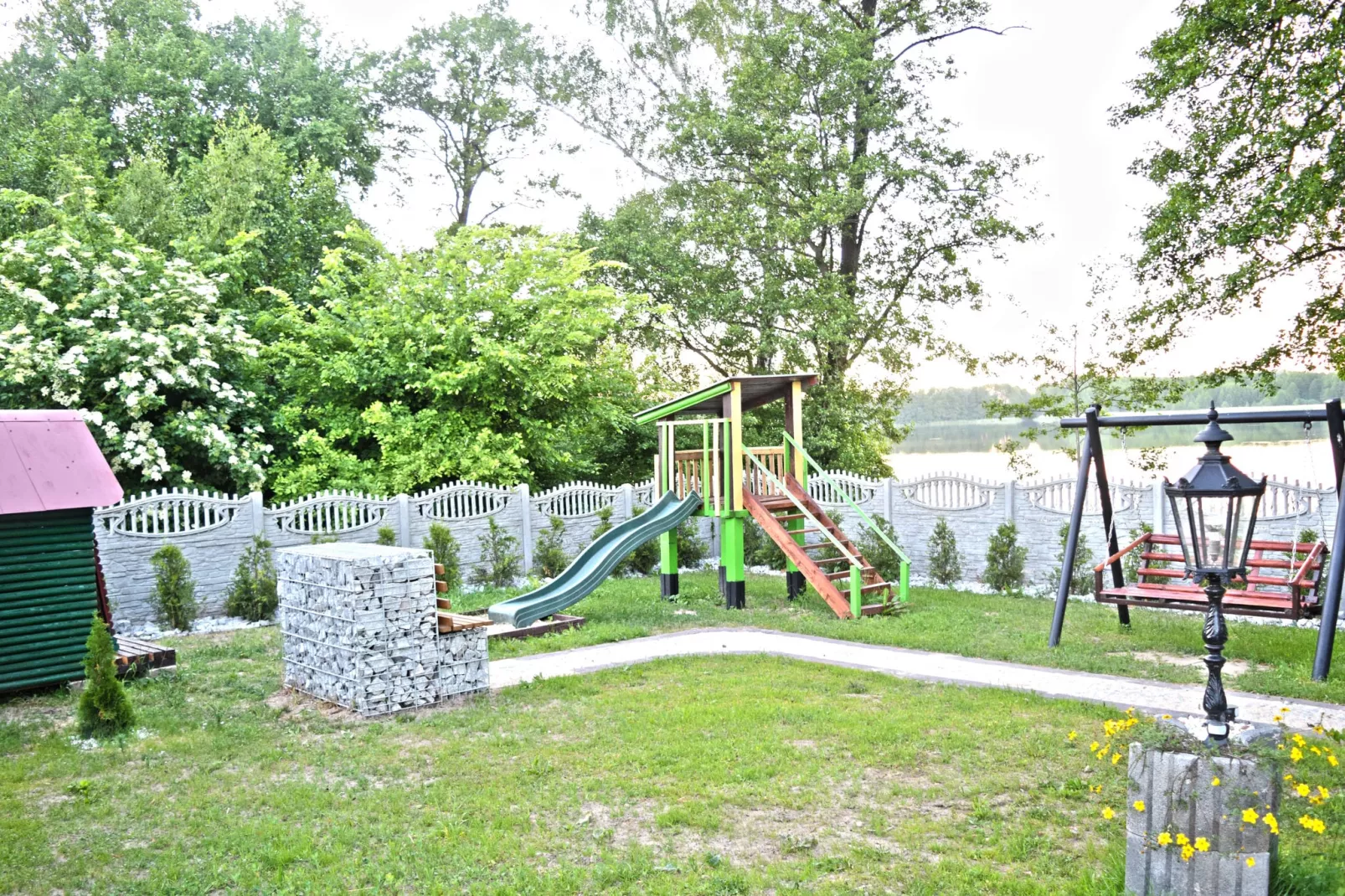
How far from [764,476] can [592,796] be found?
7502 mm

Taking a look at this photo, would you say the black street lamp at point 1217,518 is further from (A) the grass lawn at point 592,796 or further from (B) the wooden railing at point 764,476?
(B) the wooden railing at point 764,476

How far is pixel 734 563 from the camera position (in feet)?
40.7

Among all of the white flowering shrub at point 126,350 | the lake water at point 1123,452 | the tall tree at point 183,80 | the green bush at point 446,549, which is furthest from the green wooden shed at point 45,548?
the tall tree at point 183,80

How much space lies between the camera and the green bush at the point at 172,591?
12.0 meters

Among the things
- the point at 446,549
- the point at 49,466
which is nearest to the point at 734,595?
the point at 446,549

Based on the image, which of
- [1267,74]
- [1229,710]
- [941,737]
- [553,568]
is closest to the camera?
[1229,710]

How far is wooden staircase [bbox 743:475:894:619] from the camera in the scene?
11680 mm

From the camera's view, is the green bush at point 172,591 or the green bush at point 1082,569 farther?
the green bush at point 1082,569

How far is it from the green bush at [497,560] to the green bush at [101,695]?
24.9ft

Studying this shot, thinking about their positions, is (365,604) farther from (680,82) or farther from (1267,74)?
(680,82)

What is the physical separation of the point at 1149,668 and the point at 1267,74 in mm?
10383

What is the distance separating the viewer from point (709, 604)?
12555 millimetres

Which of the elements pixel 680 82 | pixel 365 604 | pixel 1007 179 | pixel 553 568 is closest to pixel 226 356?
pixel 553 568

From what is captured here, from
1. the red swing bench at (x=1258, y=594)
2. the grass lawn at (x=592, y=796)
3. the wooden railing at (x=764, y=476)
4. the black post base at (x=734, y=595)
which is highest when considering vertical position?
the wooden railing at (x=764, y=476)
